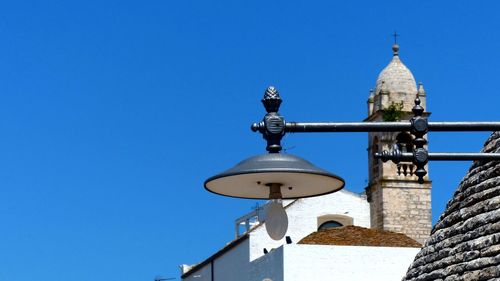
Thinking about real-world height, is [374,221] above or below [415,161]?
above

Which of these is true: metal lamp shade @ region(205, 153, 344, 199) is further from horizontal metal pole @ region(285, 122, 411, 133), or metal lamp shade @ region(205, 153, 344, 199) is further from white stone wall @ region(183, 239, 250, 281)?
white stone wall @ region(183, 239, 250, 281)

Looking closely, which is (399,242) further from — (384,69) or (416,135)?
(416,135)

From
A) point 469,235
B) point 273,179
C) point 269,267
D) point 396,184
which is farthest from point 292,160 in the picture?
point 396,184

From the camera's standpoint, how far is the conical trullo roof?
13.4 metres

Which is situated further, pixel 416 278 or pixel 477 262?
pixel 416 278

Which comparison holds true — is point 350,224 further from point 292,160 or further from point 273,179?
point 292,160

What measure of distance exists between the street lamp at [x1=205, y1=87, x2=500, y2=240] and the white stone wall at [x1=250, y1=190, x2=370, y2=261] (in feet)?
128

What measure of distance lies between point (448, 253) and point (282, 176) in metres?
5.50

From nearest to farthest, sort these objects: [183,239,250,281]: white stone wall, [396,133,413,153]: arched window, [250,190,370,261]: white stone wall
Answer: [396,133,413,153]: arched window, [183,239,250,281]: white stone wall, [250,190,370,261]: white stone wall

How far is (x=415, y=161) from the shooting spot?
9102mm

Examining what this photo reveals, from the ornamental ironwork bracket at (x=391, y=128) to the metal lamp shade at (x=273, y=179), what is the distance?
0.13 metres

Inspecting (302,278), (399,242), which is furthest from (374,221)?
(302,278)

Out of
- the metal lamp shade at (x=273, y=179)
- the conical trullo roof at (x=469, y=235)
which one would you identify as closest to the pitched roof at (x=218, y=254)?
the conical trullo roof at (x=469, y=235)

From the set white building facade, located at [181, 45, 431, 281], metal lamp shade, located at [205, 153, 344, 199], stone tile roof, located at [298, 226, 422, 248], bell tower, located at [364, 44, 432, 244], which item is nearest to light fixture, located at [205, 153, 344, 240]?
metal lamp shade, located at [205, 153, 344, 199]
